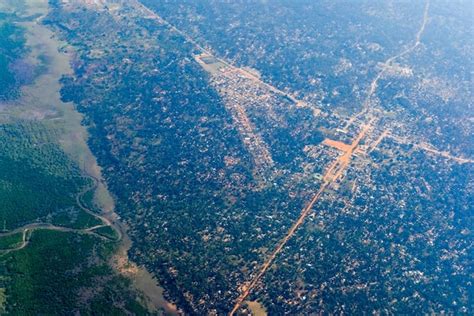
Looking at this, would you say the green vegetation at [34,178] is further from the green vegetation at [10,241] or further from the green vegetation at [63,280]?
the green vegetation at [63,280]

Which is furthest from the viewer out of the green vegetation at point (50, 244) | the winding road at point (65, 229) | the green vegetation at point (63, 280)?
the winding road at point (65, 229)

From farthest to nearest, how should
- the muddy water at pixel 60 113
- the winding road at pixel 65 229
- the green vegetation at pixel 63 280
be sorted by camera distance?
the winding road at pixel 65 229 < the muddy water at pixel 60 113 < the green vegetation at pixel 63 280

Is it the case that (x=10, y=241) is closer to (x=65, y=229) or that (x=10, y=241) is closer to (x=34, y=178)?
(x=65, y=229)

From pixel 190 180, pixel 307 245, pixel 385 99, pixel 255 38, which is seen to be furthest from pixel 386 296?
pixel 255 38

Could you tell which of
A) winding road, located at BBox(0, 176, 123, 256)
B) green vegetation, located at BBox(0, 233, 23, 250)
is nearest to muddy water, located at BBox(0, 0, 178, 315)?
winding road, located at BBox(0, 176, 123, 256)

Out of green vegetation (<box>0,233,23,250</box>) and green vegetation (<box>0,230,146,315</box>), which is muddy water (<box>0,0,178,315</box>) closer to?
green vegetation (<box>0,230,146,315</box>)

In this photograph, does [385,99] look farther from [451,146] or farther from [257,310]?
[257,310]

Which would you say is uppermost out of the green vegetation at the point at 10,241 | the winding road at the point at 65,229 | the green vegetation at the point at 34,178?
the green vegetation at the point at 34,178

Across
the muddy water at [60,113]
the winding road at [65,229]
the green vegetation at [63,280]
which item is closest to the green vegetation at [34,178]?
the winding road at [65,229]
